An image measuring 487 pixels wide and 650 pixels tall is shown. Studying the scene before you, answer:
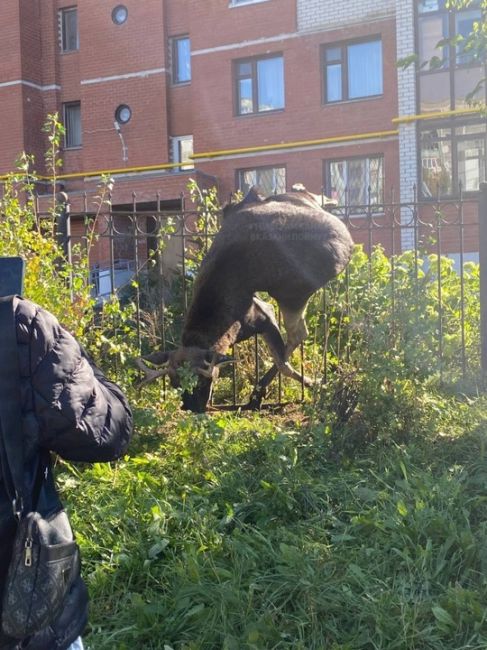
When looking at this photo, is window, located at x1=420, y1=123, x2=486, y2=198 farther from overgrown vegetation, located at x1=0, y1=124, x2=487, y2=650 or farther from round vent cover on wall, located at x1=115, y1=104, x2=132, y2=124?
overgrown vegetation, located at x1=0, y1=124, x2=487, y2=650

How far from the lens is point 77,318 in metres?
5.24

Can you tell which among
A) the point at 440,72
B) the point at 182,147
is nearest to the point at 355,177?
the point at 440,72

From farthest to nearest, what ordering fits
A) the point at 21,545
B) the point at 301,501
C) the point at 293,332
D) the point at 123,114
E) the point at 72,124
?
the point at 72,124
the point at 123,114
the point at 293,332
the point at 301,501
the point at 21,545

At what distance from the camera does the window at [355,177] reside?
69.7ft

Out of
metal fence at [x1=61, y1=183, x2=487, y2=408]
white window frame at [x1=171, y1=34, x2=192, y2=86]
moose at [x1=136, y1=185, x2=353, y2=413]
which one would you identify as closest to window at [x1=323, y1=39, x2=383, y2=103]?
white window frame at [x1=171, y1=34, x2=192, y2=86]

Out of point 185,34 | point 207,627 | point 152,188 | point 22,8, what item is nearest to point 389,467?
point 207,627

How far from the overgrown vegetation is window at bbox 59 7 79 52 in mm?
22361

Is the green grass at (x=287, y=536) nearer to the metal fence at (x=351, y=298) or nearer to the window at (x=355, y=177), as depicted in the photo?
the metal fence at (x=351, y=298)

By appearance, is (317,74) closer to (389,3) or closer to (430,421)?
(389,3)

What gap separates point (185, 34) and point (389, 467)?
2227 cm

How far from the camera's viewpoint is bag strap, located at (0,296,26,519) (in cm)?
208

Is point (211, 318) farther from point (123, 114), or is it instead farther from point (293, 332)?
point (123, 114)

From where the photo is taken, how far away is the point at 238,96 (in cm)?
2320

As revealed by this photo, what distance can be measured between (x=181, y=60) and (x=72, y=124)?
183 inches
